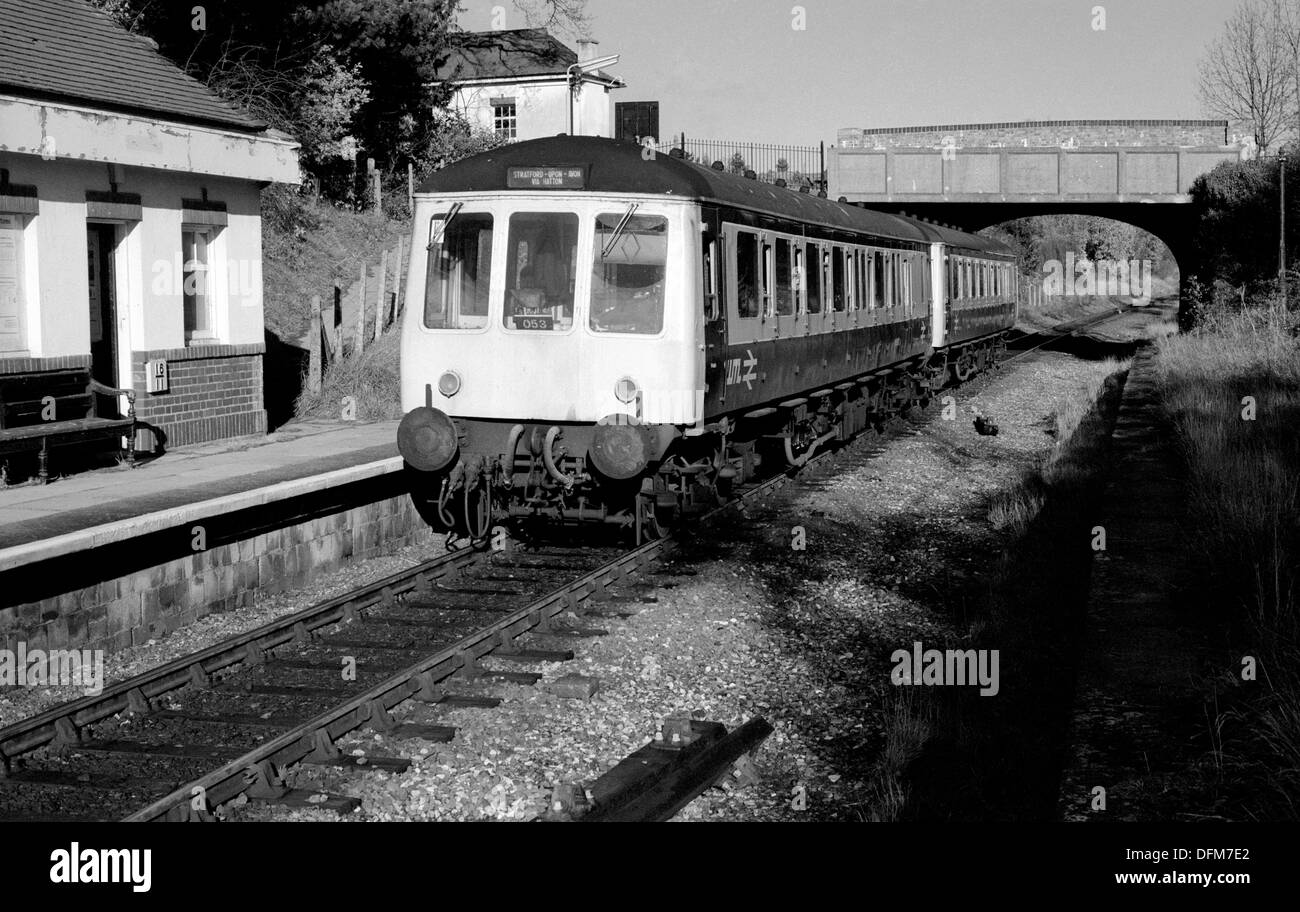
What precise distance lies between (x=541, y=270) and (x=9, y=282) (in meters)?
4.80

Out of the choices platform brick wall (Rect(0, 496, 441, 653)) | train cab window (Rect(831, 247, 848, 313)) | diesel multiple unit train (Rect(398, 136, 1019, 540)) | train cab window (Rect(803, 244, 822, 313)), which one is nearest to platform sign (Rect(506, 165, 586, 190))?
diesel multiple unit train (Rect(398, 136, 1019, 540))

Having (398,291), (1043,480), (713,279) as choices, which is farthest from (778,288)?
(398,291)

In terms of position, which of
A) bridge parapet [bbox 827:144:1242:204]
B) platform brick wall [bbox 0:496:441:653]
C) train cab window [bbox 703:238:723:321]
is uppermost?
bridge parapet [bbox 827:144:1242:204]

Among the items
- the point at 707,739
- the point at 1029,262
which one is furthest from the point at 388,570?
the point at 1029,262

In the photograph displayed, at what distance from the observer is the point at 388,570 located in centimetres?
1077

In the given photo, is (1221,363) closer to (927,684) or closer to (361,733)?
(927,684)

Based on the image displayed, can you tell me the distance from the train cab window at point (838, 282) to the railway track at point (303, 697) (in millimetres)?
5519

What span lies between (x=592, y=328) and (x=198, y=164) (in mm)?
5652

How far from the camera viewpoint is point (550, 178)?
10.1 meters

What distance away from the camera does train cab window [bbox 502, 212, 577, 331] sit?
10.2 meters

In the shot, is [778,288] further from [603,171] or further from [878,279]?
[878,279]

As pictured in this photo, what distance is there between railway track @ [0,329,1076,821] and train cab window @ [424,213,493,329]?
1.84 metres

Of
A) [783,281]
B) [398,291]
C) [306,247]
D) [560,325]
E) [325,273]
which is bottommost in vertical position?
[560,325]

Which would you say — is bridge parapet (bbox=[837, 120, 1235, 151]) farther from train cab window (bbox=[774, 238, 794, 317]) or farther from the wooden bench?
the wooden bench
